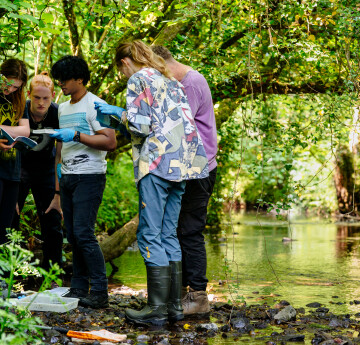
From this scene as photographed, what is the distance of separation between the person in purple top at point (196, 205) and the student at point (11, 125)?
4.17 feet

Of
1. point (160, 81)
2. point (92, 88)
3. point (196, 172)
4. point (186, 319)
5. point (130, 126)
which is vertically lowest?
point (186, 319)

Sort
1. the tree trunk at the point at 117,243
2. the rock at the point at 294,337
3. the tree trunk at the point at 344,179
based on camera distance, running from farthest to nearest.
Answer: the tree trunk at the point at 344,179, the tree trunk at the point at 117,243, the rock at the point at 294,337

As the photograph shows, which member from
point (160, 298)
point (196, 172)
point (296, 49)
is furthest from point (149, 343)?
point (296, 49)

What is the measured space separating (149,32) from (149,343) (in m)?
5.31

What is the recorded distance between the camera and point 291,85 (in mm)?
7809

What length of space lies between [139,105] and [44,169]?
5.72 feet

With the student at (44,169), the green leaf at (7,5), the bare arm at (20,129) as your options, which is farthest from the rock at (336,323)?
the green leaf at (7,5)

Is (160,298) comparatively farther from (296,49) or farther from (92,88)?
(92,88)

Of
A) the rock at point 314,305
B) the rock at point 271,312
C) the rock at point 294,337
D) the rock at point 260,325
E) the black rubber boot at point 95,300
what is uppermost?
the black rubber boot at point 95,300

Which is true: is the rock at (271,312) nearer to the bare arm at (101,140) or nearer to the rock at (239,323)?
the rock at (239,323)

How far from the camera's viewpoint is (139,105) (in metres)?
4.02

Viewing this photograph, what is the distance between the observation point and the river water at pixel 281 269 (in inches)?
216

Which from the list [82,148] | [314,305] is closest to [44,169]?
[82,148]

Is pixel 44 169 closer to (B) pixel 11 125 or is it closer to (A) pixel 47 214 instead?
(A) pixel 47 214
